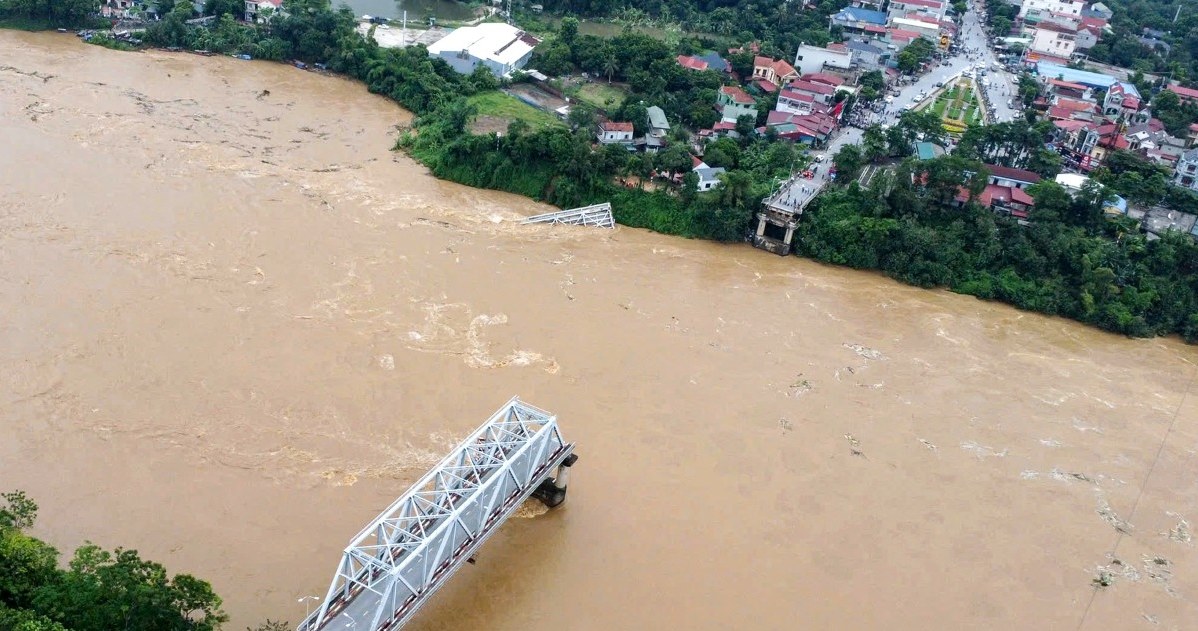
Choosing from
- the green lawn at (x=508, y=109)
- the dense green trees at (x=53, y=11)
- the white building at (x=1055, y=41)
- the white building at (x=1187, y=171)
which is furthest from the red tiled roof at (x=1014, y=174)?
the dense green trees at (x=53, y=11)

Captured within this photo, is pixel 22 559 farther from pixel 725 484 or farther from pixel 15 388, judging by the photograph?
pixel 725 484

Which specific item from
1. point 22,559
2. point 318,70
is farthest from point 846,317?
point 318,70

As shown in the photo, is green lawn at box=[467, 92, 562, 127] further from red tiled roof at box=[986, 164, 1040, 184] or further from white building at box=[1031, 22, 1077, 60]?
white building at box=[1031, 22, 1077, 60]

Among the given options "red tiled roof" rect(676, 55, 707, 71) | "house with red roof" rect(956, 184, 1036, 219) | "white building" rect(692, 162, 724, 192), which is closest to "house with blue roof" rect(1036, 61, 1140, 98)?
"house with red roof" rect(956, 184, 1036, 219)

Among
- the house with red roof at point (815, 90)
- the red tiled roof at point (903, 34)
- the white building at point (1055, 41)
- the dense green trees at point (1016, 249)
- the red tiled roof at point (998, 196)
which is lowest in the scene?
the dense green trees at point (1016, 249)

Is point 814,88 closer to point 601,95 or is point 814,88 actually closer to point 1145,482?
point 601,95

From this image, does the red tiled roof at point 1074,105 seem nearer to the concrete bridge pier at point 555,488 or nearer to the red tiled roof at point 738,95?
the red tiled roof at point 738,95
